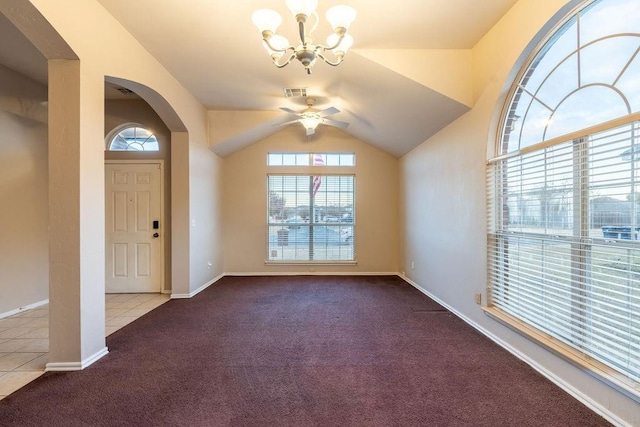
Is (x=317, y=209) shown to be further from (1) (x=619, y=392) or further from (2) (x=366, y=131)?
(1) (x=619, y=392)

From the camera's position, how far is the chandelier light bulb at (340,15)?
1.80m

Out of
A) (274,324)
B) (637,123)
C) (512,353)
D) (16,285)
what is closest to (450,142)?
(637,123)

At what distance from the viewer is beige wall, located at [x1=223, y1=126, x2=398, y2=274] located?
550cm

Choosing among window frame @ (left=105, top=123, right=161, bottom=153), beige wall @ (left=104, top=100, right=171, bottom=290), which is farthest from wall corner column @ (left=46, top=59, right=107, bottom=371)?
window frame @ (left=105, top=123, right=161, bottom=153)

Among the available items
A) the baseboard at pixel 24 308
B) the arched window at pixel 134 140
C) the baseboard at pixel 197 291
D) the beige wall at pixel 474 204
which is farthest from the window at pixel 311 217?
the baseboard at pixel 24 308

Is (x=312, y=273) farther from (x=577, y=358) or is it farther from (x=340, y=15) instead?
(x=340, y=15)

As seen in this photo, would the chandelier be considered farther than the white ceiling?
No

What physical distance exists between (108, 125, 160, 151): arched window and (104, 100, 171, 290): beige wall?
9 centimetres

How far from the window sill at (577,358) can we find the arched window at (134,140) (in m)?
5.06

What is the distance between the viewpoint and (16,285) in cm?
338

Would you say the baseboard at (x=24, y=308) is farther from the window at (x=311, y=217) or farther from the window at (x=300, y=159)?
the window at (x=300, y=159)

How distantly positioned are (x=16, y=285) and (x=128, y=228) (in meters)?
1.32

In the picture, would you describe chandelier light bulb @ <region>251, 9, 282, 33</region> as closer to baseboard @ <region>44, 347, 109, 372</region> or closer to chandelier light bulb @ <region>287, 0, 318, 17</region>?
chandelier light bulb @ <region>287, 0, 318, 17</region>

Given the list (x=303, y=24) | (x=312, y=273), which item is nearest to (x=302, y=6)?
(x=303, y=24)
